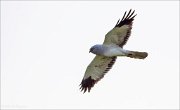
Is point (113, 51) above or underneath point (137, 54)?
above

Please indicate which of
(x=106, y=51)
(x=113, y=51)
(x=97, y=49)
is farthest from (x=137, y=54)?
(x=97, y=49)

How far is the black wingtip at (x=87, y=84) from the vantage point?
13.1m

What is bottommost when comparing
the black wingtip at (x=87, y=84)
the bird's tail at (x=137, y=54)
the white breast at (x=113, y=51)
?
the black wingtip at (x=87, y=84)

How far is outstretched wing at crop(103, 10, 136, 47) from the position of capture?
484 inches

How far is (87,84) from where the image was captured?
43.2ft

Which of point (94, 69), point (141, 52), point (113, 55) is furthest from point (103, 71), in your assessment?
point (141, 52)

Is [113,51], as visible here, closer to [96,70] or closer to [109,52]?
[109,52]

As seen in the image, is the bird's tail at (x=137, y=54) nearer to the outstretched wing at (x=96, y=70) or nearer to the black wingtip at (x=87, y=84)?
the outstretched wing at (x=96, y=70)

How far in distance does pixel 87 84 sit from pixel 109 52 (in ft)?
5.65

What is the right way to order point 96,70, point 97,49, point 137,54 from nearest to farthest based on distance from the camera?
point 137,54 → point 97,49 → point 96,70

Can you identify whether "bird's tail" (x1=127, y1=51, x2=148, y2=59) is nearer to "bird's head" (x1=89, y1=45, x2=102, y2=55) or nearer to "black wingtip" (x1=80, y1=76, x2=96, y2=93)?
"bird's head" (x1=89, y1=45, x2=102, y2=55)

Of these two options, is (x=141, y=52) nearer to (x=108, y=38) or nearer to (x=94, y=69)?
(x=108, y=38)

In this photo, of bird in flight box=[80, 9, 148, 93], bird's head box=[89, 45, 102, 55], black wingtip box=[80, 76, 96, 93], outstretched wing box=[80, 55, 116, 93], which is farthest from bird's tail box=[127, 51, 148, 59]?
black wingtip box=[80, 76, 96, 93]

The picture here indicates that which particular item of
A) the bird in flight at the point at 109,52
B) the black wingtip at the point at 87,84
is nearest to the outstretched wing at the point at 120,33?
the bird in flight at the point at 109,52
